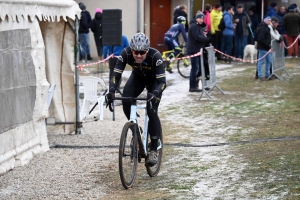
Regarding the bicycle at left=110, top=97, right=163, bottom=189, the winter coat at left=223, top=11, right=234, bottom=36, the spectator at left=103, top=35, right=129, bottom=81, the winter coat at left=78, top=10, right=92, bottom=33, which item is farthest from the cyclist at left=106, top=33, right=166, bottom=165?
the winter coat at left=78, top=10, right=92, bottom=33

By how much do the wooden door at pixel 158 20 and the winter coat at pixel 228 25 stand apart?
13.6 feet

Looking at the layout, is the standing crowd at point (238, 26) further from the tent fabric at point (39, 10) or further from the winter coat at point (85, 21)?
the tent fabric at point (39, 10)

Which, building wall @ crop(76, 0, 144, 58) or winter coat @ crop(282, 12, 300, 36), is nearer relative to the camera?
winter coat @ crop(282, 12, 300, 36)

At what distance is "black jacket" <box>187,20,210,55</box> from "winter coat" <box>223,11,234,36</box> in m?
7.73

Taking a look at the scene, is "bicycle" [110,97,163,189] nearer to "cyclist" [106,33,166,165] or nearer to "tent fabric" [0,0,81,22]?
"cyclist" [106,33,166,165]

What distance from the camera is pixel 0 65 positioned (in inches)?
340

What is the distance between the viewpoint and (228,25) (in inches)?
962

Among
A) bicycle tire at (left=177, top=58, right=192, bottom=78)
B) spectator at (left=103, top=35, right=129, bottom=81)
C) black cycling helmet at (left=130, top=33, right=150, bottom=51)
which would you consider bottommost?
bicycle tire at (left=177, top=58, right=192, bottom=78)

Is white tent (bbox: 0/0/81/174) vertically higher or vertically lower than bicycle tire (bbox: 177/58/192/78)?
higher

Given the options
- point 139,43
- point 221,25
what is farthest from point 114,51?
point 139,43

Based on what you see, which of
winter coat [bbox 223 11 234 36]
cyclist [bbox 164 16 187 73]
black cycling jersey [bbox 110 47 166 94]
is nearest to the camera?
black cycling jersey [bbox 110 47 166 94]

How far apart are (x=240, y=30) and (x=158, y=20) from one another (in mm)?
4194

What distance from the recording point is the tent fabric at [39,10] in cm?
888

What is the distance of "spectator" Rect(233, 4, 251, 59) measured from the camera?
25266 mm
